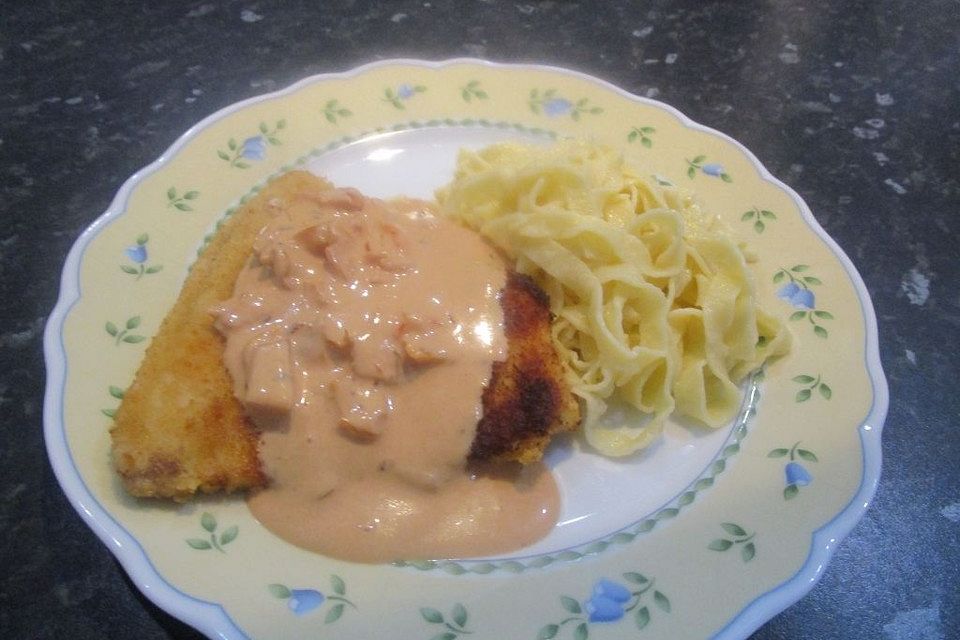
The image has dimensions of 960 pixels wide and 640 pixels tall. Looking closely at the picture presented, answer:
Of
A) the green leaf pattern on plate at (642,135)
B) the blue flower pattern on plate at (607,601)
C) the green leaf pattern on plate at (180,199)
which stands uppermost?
the green leaf pattern on plate at (642,135)

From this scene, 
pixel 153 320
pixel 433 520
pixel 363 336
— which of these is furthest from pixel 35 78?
pixel 433 520

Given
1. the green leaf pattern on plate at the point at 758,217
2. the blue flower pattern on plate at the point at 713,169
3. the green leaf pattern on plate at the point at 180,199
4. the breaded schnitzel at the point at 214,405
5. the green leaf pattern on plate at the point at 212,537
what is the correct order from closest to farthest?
the green leaf pattern on plate at the point at 212,537 < the breaded schnitzel at the point at 214,405 < the green leaf pattern on plate at the point at 180,199 < the green leaf pattern on plate at the point at 758,217 < the blue flower pattern on plate at the point at 713,169

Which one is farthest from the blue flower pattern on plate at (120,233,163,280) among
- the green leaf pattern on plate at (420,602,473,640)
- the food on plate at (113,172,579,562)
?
the green leaf pattern on plate at (420,602,473,640)

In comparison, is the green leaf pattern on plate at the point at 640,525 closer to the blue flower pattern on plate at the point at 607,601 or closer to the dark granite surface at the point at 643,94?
the blue flower pattern on plate at the point at 607,601

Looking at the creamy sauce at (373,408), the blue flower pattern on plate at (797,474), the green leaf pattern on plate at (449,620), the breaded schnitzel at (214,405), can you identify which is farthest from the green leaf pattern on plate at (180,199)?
the blue flower pattern on plate at (797,474)

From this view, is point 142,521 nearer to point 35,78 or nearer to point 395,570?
point 395,570

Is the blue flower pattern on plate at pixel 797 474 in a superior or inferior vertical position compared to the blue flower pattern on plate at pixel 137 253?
inferior

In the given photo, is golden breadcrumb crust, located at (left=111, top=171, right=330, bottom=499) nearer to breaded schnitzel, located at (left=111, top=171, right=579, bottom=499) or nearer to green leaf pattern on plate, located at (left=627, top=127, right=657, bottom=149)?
breaded schnitzel, located at (left=111, top=171, right=579, bottom=499)
